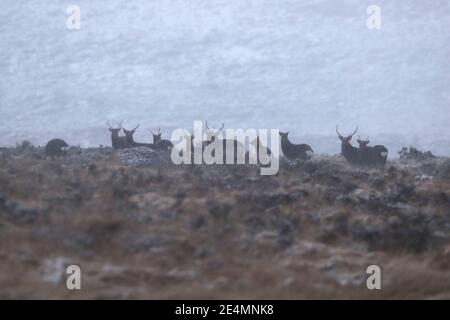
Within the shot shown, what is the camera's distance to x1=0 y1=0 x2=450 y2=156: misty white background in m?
37.1

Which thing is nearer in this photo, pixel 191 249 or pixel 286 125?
pixel 191 249

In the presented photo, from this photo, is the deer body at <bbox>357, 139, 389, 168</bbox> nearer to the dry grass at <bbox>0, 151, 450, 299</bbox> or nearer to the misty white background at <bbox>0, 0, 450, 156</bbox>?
the dry grass at <bbox>0, 151, 450, 299</bbox>

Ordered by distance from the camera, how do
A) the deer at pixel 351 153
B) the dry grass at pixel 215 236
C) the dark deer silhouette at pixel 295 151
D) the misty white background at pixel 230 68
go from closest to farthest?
the dry grass at pixel 215 236
the deer at pixel 351 153
the dark deer silhouette at pixel 295 151
the misty white background at pixel 230 68

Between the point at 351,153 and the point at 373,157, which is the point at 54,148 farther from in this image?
the point at 373,157

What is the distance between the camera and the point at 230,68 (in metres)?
40.4

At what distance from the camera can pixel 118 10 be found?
4266 centimetres

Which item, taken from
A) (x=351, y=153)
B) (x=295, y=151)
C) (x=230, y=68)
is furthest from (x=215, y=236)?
(x=230, y=68)

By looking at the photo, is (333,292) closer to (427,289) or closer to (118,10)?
(427,289)

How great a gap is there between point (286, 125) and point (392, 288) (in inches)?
1070

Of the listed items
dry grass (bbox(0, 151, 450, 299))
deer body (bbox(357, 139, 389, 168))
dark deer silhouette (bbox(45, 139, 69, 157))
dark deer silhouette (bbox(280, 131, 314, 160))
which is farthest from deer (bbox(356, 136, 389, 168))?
dark deer silhouette (bbox(45, 139, 69, 157))

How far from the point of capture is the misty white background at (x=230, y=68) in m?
37.1

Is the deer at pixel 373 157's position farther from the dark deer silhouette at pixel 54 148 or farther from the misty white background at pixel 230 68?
the misty white background at pixel 230 68

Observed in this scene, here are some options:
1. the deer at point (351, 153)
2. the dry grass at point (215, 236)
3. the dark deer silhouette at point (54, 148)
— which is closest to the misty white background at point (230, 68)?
the deer at point (351, 153)

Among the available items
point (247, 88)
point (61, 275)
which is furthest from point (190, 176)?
point (247, 88)
